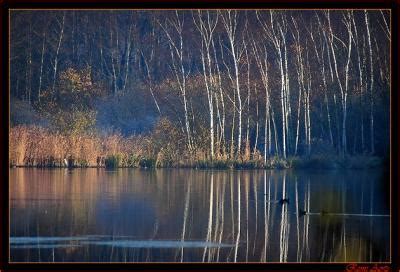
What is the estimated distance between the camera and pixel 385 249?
1426cm

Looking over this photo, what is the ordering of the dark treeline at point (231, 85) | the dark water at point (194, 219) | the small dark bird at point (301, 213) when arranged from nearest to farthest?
the dark water at point (194, 219) < the small dark bird at point (301, 213) < the dark treeline at point (231, 85)

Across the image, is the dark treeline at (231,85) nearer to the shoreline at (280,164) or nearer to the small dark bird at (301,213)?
the shoreline at (280,164)

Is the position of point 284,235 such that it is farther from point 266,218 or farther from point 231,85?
point 231,85

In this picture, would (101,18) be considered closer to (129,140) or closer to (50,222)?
(129,140)

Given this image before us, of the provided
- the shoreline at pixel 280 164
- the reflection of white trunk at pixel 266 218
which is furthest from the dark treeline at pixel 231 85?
the reflection of white trunk at pixel 266 218

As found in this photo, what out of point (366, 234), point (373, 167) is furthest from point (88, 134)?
point (366, 234)

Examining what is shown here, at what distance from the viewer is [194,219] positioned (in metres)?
16.2

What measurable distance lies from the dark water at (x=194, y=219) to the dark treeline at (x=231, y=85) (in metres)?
4.89

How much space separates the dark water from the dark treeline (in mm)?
4887

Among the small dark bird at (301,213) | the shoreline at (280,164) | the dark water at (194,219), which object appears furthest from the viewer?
the shoreline at (280,164)

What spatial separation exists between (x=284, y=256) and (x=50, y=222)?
13.1ft

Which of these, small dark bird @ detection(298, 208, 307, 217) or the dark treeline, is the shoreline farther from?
small dark bird @ detection(298, 208, 307, 217)

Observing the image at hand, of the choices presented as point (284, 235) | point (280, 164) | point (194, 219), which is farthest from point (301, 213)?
point (280, 164)

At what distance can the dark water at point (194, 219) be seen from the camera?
44.7ft
